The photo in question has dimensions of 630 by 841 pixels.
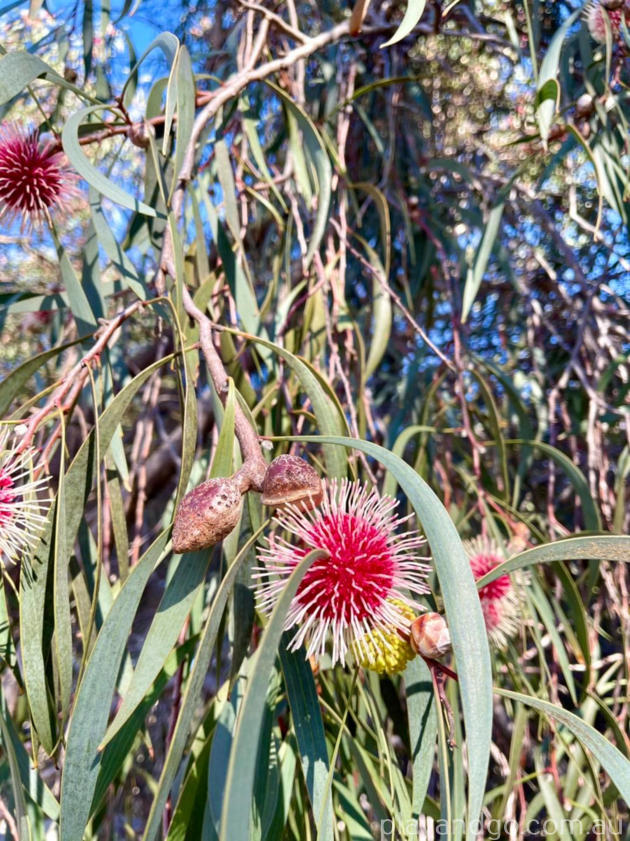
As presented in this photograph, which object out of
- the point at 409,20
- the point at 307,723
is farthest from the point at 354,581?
the point at 409,20

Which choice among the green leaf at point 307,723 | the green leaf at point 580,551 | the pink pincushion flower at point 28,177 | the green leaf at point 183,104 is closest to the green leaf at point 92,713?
the green leaf at point 307,723

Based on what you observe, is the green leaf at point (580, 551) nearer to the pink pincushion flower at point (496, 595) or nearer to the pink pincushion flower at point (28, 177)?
the pink pincushion flower at point (496, 595)

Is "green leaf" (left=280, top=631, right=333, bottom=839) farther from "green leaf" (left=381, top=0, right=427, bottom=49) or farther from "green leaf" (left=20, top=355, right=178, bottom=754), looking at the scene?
"green leaf" (left=381, top=0, right=427, bottom=49)

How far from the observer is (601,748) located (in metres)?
0.43

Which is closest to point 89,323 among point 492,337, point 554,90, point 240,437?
point 240,437

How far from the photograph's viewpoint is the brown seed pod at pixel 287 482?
43cm

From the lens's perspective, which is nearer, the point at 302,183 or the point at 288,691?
the point at 288,691

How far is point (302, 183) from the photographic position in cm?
101

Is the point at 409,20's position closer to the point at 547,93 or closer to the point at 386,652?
the point at 547,93

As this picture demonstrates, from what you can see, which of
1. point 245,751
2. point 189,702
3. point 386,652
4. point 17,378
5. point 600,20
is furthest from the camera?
point 600,20

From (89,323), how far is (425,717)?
0.51 m

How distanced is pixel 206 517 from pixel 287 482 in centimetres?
6

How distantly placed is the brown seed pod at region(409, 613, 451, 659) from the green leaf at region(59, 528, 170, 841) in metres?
0.20

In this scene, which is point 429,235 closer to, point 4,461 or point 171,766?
point 4,461
